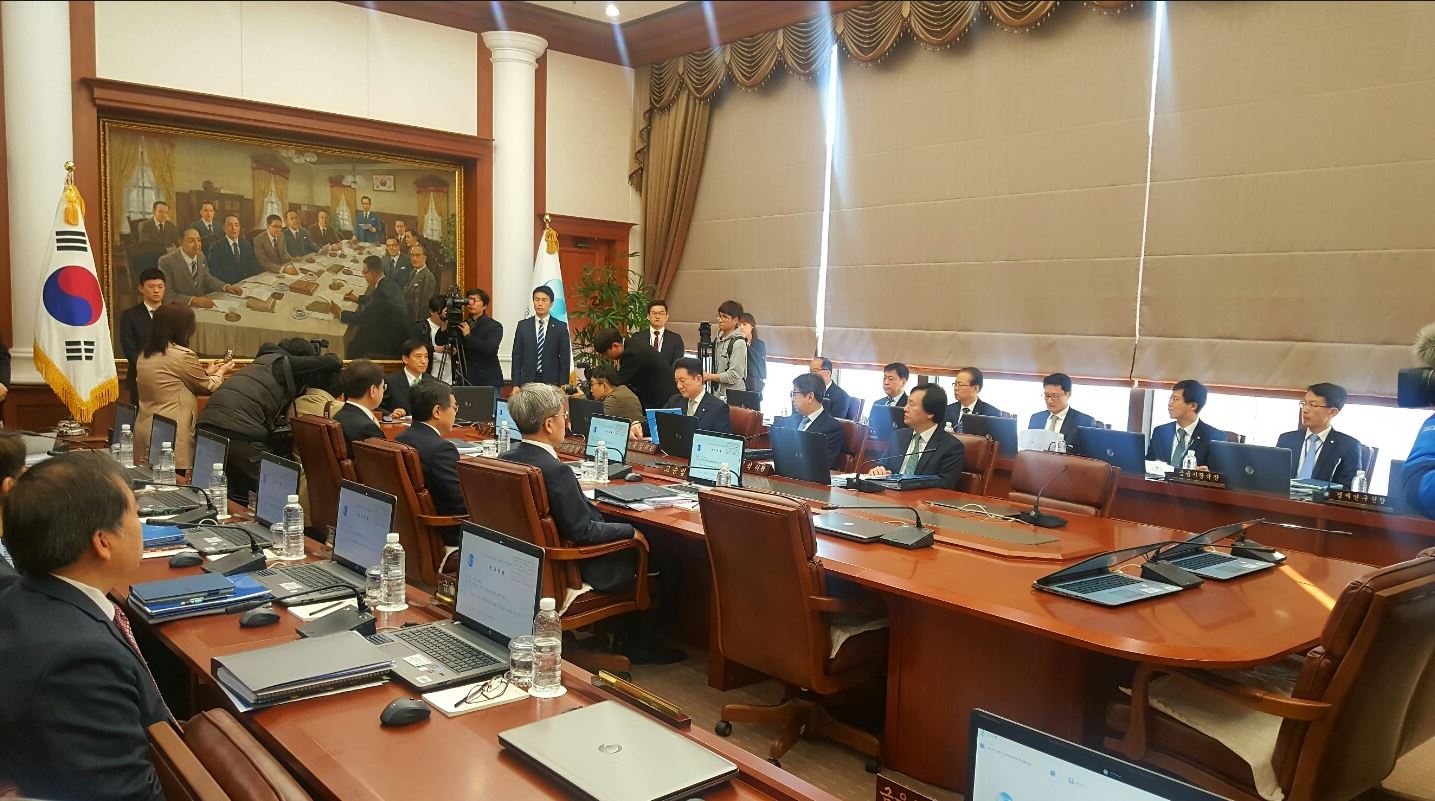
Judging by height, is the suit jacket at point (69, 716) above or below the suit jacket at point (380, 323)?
below

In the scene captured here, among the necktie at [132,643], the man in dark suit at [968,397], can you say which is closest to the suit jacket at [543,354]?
the man in dark suit at [968,397]

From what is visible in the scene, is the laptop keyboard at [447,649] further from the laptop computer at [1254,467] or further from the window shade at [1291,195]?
the window shade at [1291,195]

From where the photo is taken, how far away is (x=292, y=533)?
3105mm

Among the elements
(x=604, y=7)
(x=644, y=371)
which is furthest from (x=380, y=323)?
(x=604, y=7)

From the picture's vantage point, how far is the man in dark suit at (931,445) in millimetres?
4559

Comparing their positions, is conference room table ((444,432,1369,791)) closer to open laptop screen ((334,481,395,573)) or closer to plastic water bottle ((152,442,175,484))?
open laptop screen ((334,481,395,573))

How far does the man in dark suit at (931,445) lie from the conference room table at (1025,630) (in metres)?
1.10

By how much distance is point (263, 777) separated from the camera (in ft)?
4.01

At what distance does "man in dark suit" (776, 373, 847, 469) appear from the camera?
516 cm

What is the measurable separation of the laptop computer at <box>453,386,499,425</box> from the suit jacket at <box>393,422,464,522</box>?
8.08 ft

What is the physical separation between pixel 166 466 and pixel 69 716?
3.38 m

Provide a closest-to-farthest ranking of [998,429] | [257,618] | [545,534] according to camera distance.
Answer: [257,618] < [545,534] < [998,429]

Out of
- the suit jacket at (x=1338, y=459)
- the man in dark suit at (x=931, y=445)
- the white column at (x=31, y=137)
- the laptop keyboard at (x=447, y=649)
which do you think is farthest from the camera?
the white column at (x=31, y=137)

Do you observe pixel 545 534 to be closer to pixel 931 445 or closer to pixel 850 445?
pixel 931 445
